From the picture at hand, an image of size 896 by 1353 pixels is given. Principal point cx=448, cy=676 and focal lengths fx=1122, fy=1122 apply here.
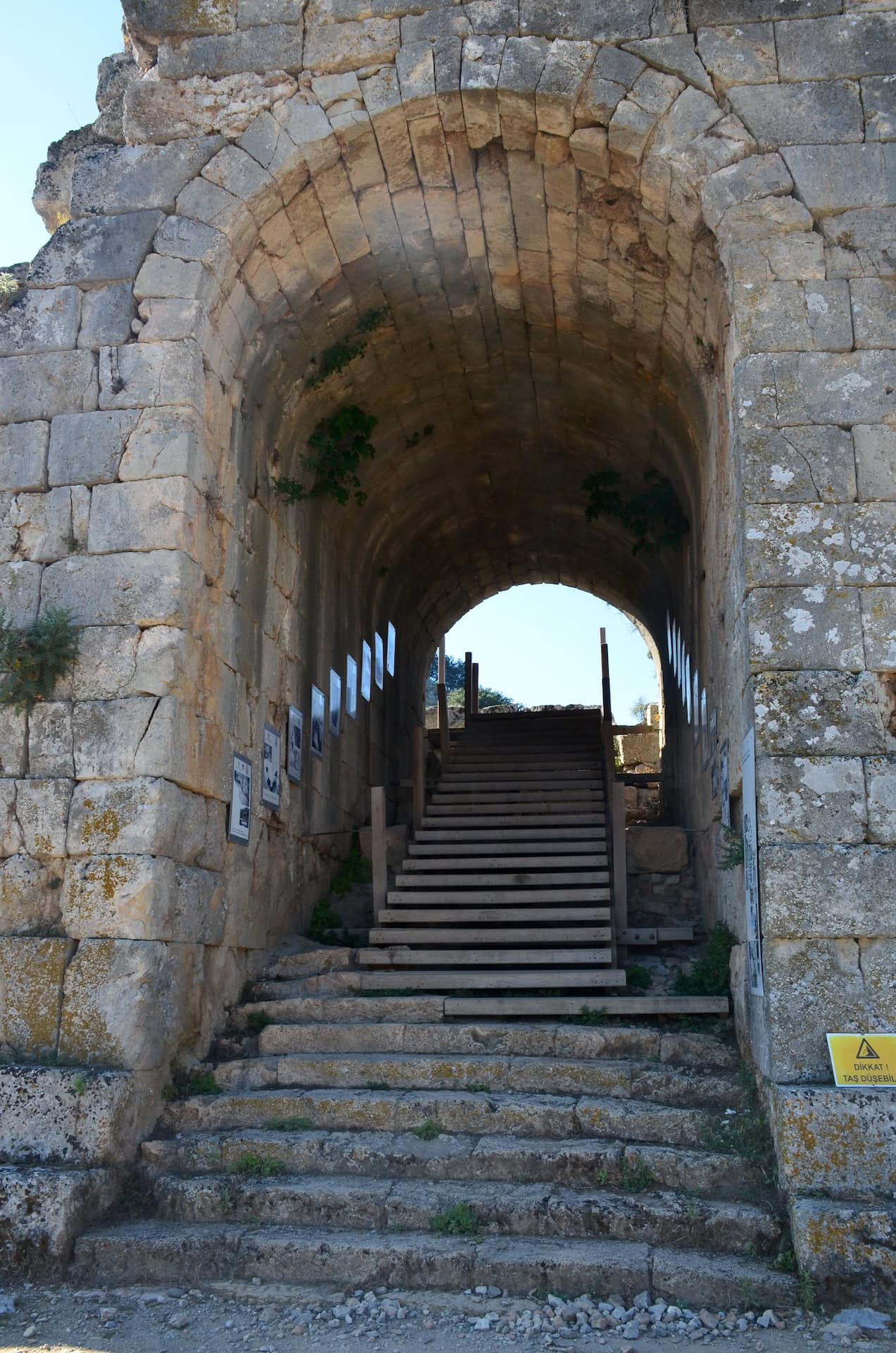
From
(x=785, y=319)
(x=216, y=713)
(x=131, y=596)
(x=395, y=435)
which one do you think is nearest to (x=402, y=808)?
(x=395, y=435)

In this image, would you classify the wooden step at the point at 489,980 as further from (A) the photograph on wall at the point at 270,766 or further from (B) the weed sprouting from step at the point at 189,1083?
(A) the photograph on wall at the point at 270,766

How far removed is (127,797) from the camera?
17.5 feet

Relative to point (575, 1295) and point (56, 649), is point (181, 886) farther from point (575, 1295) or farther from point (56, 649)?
point (575, 1295)

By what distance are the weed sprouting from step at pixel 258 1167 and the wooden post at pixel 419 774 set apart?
4.33 meters

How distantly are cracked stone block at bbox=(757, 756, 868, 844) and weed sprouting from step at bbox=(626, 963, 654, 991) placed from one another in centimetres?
219

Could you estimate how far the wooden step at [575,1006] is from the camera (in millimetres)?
5844

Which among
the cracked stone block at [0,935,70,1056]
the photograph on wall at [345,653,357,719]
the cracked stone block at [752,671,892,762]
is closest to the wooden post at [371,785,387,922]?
the photograph on wall at [345,653,357,719]

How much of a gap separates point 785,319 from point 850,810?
238 cm

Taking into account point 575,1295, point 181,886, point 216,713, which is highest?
point 216,713

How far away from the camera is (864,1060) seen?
4.39 metres

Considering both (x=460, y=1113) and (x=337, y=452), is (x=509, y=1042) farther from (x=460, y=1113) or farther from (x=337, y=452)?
(x=337, y=452)

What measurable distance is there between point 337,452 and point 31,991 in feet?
14.5

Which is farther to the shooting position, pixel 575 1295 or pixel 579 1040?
pixel 579 1040

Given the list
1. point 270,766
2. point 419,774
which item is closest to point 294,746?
point 270,766
